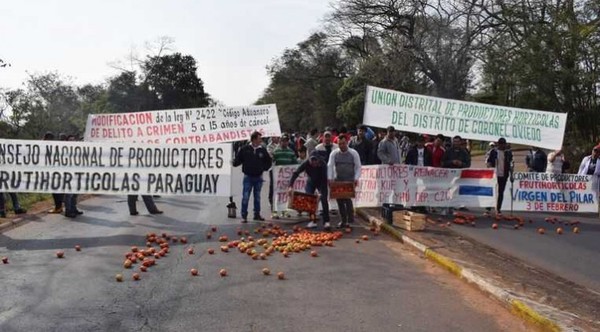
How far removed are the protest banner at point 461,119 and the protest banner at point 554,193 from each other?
84 centimetres

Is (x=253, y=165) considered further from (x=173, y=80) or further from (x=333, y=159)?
(x=173, y=80)

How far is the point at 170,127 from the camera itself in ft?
50.1

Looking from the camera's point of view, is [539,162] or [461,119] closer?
[461,119]

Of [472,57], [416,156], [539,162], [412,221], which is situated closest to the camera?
[412,221]

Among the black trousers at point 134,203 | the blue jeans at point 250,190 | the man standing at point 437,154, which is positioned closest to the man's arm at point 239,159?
the blue jeans at point 250,190

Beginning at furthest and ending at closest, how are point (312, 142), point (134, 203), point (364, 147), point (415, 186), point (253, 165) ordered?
1. point (312, 142)
2. point (364, 147)
3. point (415, 186)
4. point (134, 203)
5. point (253, 165)

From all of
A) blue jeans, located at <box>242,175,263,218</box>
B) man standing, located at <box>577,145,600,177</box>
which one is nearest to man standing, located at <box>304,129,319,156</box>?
blue jeans, located at <box>242,175,263,218</box>

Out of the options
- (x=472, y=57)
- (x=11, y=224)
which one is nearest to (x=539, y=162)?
(x=11, y=224)

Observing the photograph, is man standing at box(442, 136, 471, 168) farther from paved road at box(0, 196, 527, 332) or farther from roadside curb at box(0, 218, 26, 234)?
roadside curb at box(0, 218, 26, 234)

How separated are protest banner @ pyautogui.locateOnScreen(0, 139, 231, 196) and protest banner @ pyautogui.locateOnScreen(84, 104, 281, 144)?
9.13 feet

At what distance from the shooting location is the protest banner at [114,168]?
12.1 metres

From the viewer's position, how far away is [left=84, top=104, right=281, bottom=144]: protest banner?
15219mm

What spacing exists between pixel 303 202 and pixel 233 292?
4.93 meters

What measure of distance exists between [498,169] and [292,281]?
8306 mm
